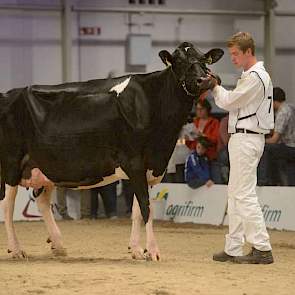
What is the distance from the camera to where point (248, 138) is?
29.7 ft

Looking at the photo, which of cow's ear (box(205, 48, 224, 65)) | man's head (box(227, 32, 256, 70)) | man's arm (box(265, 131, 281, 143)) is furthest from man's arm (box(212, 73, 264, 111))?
man's arm (box(265, 131, 281, 143))

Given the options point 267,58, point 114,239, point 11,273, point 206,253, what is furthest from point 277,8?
point 11,273

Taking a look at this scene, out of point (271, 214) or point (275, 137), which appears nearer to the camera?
point (271, 214)

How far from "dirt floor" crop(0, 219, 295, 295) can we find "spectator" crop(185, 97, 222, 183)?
9.93 feet

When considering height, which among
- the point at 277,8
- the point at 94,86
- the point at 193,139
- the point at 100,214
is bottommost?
the point at 100,214

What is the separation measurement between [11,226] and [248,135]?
9.19 ft

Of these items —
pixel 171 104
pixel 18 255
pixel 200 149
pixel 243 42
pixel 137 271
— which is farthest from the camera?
pixel 200 149

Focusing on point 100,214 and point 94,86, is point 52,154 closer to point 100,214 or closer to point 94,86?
point 94,86

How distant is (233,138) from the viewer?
9.16 metres

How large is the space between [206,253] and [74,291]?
139 inches

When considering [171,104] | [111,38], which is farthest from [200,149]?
[171,104]

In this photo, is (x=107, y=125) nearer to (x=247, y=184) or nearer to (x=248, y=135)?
(x=248, y=135)

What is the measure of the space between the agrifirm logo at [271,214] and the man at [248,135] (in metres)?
5.05

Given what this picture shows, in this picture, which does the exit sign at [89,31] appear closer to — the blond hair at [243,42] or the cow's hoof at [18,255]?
the cow's hoof at [18,255]
